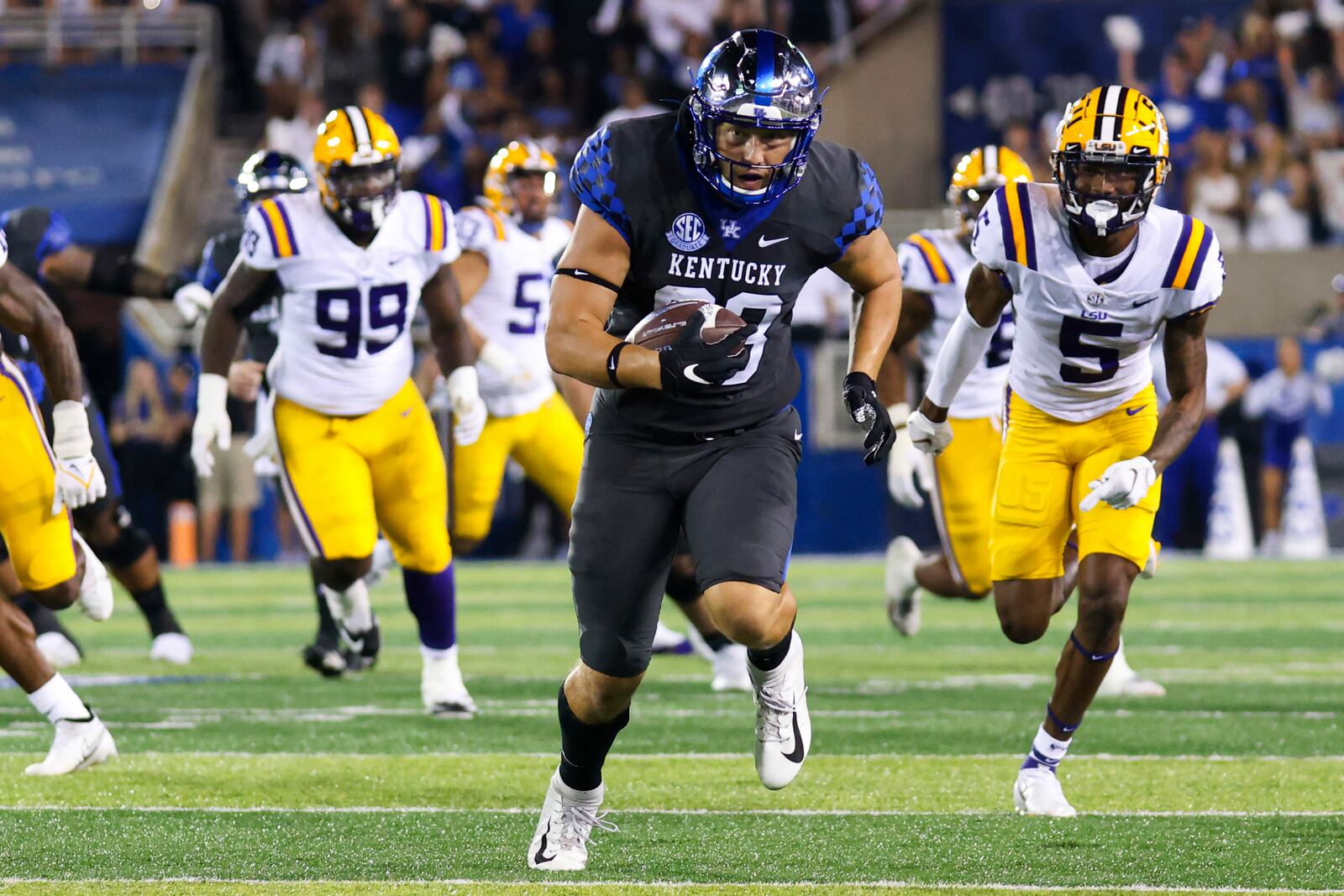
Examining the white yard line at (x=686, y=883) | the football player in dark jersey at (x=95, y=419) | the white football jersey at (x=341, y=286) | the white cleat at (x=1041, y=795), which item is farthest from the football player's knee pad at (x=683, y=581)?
the white yard line at (x=686, y=883)

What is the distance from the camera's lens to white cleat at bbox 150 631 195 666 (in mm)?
7594

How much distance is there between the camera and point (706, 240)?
3625 millimetres

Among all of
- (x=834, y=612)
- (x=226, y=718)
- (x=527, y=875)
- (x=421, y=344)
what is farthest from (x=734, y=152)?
(x=421, y=344)

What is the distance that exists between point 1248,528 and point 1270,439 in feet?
1.96

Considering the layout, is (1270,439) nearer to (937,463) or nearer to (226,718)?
(937,463)

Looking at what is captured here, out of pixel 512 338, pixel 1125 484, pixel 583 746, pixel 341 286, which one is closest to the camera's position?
pixel 583 746

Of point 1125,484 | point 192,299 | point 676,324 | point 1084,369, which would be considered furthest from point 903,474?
point 676,324

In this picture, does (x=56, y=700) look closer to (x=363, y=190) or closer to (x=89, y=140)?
(x=363, y=190)

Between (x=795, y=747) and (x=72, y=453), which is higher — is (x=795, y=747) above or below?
below

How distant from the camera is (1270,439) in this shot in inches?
503

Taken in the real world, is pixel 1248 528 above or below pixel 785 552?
below

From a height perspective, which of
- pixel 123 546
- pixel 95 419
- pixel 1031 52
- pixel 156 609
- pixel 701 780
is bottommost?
pixel 156 609

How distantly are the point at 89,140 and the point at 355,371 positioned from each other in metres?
10.2

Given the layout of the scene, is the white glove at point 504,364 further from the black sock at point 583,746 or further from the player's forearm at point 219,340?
the black sock at point 583,746
